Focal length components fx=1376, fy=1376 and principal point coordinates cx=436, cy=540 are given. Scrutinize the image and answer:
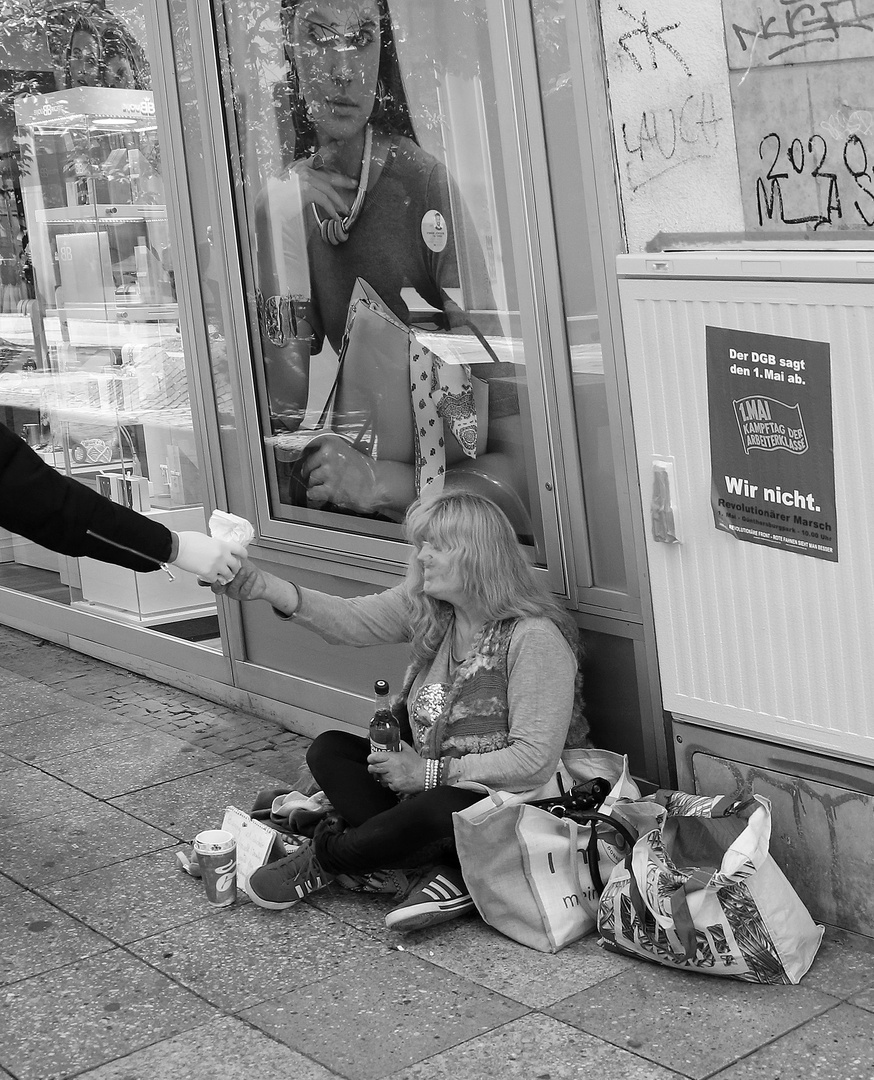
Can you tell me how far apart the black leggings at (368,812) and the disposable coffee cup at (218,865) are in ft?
0.83

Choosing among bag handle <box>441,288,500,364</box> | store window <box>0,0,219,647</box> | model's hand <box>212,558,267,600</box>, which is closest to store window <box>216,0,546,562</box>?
bag handle <box>441,288,500,364</box>

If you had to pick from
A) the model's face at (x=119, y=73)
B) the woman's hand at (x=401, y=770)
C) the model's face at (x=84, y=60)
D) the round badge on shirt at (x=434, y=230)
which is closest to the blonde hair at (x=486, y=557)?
the woman's hand at (x=401, y=770)

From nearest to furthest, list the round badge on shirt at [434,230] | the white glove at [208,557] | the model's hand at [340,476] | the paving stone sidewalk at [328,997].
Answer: the paving stone sidewalk at [328,997] < the white glove at [208,557] < the round badge on shirt at [434,230] < the model's hand at [340,476]

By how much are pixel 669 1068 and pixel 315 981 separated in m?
0.92

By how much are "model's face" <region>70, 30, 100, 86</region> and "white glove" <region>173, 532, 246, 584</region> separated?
3183mm

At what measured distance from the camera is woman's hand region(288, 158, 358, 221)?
4.67 m

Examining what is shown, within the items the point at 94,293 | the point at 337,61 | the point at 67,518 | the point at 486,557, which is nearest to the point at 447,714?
the point at 486,557

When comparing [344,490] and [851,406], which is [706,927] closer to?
[851,406]

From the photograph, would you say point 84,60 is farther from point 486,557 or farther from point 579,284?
point 486,557

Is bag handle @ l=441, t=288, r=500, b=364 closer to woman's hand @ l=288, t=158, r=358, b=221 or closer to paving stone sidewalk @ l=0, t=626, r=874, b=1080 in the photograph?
woman's hand @ l=288, t=158, r=358, b=221

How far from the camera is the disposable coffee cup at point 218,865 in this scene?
12.4 feet

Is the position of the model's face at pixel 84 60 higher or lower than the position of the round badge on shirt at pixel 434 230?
higher

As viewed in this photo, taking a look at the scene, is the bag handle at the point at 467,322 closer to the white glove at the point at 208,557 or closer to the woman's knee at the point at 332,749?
the white glove at the point at 208,557

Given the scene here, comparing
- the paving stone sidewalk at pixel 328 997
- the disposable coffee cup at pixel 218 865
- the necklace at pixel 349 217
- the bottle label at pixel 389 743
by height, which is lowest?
the paving stone sidewalk at pixel 328 997
